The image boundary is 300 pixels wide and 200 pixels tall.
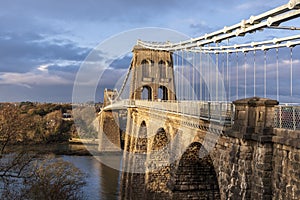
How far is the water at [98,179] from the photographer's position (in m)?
21.9

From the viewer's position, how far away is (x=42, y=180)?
487 inches

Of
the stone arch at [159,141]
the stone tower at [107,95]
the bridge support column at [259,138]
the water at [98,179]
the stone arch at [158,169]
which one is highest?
the stone tower at [107,95]

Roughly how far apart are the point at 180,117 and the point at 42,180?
558cm

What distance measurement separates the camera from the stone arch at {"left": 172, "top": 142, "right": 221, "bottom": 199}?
13.5 meters

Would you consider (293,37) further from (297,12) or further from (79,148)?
(79,148)

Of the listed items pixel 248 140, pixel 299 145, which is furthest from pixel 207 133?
pixel 299 145

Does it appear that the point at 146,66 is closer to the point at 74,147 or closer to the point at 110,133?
the point at 74,147

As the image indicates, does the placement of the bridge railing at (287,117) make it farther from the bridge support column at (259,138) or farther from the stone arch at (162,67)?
the stone arch at (162,67)

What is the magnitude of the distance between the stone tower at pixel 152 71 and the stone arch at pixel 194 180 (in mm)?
13655

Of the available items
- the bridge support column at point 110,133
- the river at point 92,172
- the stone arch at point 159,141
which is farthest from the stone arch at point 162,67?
the bridge support column at point 110,133

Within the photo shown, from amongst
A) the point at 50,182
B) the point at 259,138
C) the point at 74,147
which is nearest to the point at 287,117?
the point at 259,138

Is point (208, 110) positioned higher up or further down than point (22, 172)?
higher up

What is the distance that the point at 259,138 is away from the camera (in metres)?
6.23

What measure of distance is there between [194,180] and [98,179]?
14.1m
